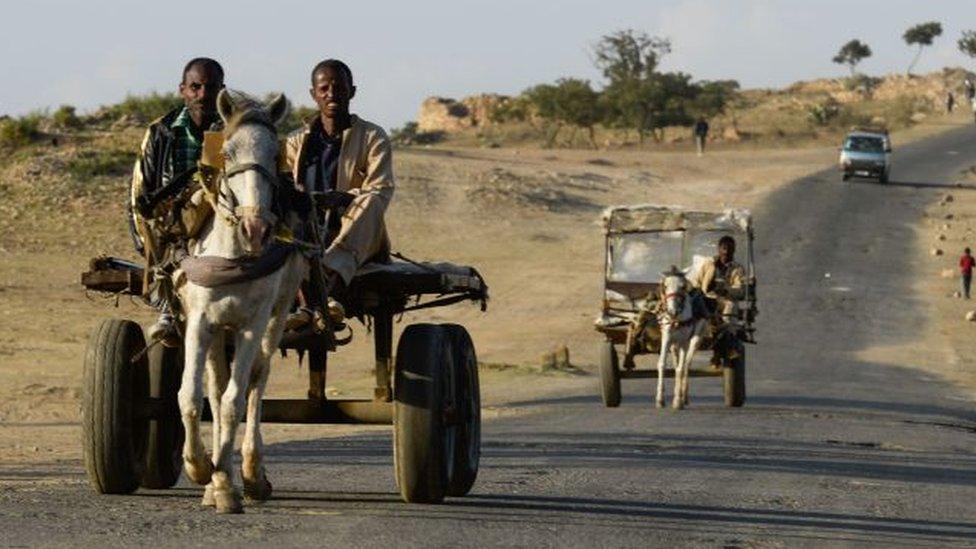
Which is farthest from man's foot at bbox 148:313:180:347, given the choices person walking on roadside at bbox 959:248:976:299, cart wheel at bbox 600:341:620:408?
person walking on roadside at bbox 959:248:976:299

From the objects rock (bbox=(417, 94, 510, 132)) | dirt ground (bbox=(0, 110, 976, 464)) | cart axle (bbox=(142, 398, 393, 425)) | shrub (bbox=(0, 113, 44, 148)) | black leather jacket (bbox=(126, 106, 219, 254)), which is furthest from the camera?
rock (bbox=(417, 94, 510, 132))

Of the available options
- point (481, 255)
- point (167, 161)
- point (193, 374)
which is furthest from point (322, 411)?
point (481, 255)

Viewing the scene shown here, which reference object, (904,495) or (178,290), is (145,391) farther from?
(904,495)

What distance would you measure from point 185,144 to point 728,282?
16.9 m

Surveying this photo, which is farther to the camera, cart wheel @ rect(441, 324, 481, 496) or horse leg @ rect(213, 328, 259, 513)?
cart wheel @ rect(441, 324, 481, 496)

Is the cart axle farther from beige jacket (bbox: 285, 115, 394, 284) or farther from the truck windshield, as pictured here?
the truck windshield

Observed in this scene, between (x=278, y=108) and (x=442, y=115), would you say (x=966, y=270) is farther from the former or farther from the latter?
(x=442, y=115)

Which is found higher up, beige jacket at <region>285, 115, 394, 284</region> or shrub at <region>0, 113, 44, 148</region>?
beige jacket at <region>285, 115, 394, 284</region>

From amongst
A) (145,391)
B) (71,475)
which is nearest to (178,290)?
(145,391)

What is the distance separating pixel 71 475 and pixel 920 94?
140 m

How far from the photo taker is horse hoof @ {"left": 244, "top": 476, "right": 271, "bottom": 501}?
11.5 m

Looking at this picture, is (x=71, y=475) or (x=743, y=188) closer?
(x=71, y=475)

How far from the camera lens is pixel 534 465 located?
1603cm

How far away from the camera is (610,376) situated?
27.0 m
